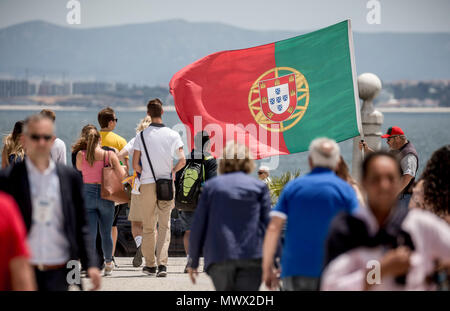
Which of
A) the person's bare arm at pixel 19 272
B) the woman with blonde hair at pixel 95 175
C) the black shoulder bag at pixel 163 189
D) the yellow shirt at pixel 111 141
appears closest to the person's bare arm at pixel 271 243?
the person's bare arm at pixel 19 272

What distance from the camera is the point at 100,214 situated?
337 inches

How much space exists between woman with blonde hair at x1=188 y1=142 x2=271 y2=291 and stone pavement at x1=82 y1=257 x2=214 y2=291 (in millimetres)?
2191

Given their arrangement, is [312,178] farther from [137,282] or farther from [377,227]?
[137,282]

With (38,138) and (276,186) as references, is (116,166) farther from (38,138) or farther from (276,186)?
(38,138)

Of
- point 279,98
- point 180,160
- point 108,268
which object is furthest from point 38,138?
point 279,98

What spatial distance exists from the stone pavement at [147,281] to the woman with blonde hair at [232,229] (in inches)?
86.3

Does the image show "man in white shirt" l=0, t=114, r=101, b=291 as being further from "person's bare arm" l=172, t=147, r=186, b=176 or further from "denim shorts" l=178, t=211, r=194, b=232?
"denim shorts" l=178, t=211, r=194, b=232

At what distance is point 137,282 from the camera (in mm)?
8086

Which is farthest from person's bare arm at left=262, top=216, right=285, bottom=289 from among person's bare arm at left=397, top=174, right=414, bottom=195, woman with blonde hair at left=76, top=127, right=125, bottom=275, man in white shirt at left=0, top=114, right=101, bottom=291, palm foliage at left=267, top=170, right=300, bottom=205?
palm foliage at left=267, top=170, right=300, bottom=205

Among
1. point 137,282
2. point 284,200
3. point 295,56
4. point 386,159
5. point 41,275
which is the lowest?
point 137,282

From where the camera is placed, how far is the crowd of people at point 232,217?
143 inches

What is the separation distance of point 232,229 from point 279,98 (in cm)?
477
